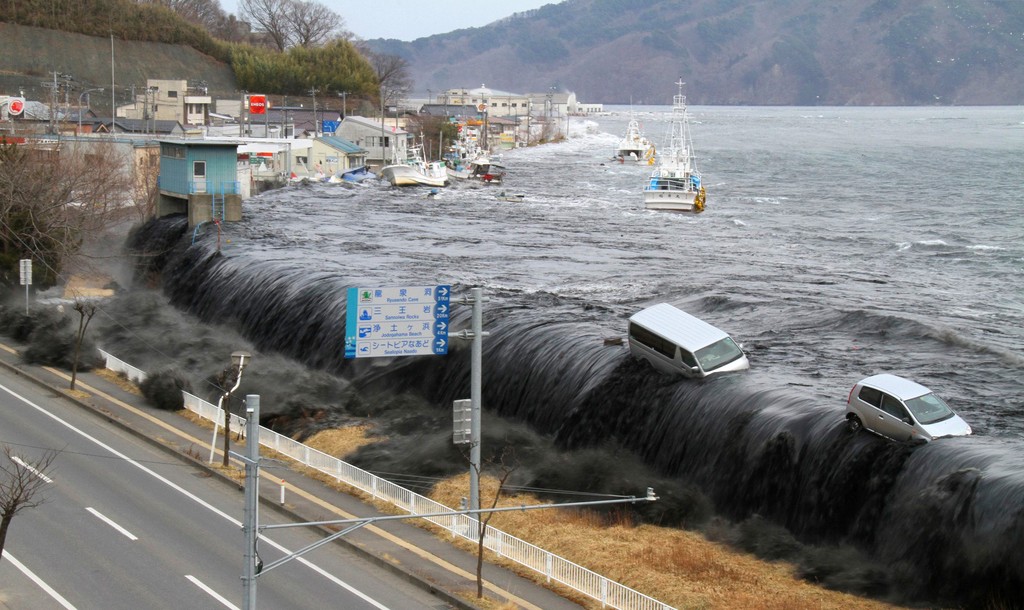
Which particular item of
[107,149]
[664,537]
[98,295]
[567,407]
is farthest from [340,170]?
[664,537]

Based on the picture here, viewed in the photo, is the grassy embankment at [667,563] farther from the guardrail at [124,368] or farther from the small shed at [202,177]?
the small shed at [202,177]

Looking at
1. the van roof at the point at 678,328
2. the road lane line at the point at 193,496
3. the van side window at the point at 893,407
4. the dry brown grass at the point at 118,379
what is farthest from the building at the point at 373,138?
the van side window at the point at 893,407

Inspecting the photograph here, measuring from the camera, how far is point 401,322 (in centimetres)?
2547

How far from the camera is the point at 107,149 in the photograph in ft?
243

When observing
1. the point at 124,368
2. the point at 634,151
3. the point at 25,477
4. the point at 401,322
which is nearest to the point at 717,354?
the point at 401,322

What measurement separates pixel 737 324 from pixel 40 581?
25648 millimetres

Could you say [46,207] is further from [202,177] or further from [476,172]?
[476,172]

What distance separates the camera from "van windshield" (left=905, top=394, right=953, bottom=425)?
2441cm

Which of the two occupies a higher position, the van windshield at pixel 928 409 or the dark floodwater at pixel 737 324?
the van windshield at pixel 928 409

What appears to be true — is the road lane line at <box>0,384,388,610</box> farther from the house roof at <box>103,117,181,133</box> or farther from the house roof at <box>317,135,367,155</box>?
the house roof at <box>317,135,367,155</box>

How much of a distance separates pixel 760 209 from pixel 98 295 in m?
52.9

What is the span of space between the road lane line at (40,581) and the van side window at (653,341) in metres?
16.2

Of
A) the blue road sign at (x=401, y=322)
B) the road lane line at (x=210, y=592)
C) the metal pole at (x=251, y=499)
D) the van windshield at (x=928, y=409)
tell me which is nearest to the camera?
the metal pole at (x=251, y=499)

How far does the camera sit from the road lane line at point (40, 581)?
20125 mm
